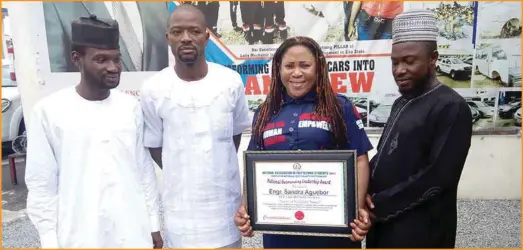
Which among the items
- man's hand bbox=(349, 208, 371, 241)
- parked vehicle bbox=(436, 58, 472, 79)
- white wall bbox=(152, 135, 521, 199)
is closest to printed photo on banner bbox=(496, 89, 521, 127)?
white wall bbox=(152, 135, 521, 199)

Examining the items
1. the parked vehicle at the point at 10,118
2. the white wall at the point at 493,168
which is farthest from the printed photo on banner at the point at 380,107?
the parked vehicle at the point at 10,118

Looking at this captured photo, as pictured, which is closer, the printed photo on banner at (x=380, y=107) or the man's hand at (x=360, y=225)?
the man's hand at (x=360, y=225)

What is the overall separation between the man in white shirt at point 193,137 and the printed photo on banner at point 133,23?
112 inches

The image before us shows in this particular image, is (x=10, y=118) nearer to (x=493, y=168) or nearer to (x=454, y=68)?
(x=454, y=68)

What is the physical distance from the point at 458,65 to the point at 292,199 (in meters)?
3.38

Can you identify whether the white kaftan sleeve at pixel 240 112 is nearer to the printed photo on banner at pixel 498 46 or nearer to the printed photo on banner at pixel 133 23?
the printed photo on banner at pixel 133 23

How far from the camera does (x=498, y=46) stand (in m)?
4.69

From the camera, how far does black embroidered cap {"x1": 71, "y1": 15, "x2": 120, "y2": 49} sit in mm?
2178

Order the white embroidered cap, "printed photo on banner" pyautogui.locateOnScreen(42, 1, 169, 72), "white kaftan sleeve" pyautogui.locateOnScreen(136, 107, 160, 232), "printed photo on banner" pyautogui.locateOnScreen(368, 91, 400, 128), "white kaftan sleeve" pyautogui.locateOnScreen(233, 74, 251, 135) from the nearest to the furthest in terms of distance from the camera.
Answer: the white embroidered cap, "white kaftan sleeve" pyautogui.locateOnScreen(136, 107, 160, 232), "white kaftan sleeve" pyautogui.locateOnScreen(233, 74, 251, 135), "printed photo on banner" pyautogui.locateOnScreen(368, 91, 400, 128), "printed photo on banner" pyautogui.locateOnScreen(42, 1, 169, 72)

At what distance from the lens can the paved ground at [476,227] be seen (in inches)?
165

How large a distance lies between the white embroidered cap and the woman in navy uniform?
1.32ft

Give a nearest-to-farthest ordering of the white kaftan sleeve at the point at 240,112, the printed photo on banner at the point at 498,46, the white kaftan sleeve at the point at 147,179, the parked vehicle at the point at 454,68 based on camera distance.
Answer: the white kaftan sleeve at the point at 147,179 < the white kaftan sleeve at the point at 240,112 < the printed photo on banner at the point at 498,46 < the parked vehicle at the point at 454,68

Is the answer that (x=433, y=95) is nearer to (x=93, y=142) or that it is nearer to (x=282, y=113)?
(x=282, y=113)

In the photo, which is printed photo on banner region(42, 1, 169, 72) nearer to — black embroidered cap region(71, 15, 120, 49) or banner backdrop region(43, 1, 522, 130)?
banner backdrop region(43, 1, 522, 130)
